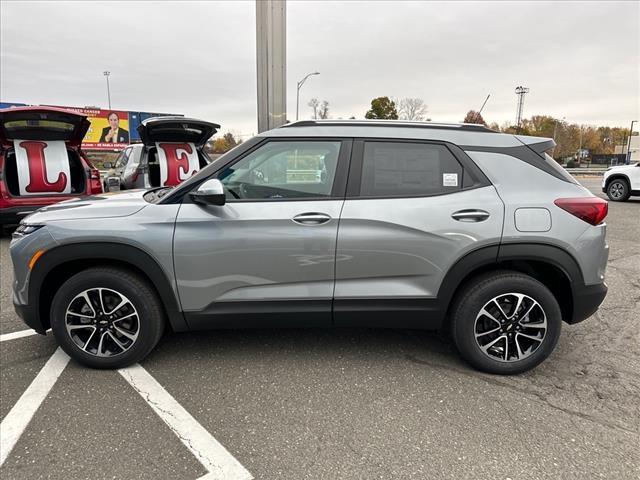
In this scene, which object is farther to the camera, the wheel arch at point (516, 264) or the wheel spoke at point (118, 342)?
the wheel spoke at point (118, 342)

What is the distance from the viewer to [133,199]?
321 centimetres

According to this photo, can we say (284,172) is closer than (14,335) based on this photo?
Yes

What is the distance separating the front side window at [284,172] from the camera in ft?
9.64

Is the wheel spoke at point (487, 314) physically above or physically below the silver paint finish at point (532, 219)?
below

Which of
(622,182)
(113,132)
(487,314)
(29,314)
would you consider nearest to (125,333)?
(29,314)

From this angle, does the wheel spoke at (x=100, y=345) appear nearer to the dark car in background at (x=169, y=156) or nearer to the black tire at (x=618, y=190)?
the dark car in background at (x=169, y=156)

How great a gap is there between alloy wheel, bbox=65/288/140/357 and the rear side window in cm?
185

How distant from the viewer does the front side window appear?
9.64 feet

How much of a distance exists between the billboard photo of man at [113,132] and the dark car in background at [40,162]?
3897cm

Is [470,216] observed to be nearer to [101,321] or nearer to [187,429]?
[187,429]

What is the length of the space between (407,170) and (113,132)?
45685mm

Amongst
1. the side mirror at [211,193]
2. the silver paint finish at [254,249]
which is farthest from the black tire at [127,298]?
the side mirror at [211,193]

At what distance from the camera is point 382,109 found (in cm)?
4922

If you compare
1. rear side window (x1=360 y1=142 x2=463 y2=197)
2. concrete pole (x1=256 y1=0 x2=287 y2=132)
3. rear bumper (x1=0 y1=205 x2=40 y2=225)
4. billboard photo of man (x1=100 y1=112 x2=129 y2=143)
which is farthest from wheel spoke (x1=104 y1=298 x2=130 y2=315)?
billboard photo of man (x1=100 y1=112 x2=129 y2=143)
